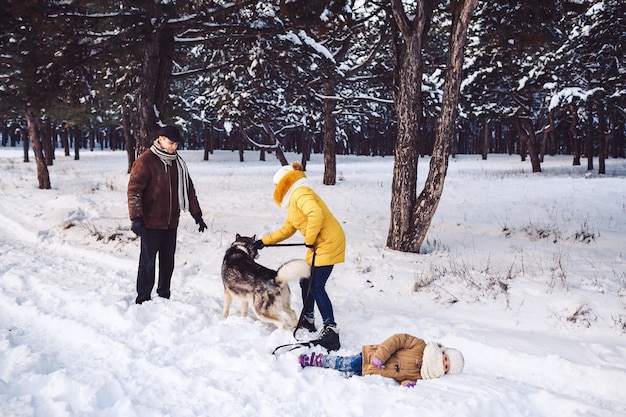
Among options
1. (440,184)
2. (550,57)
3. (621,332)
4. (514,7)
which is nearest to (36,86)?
(440,184)

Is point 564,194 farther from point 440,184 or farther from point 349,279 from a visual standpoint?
point 349,279

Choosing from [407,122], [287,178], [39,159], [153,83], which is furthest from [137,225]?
[39,159]

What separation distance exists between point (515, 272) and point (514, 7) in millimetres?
5164

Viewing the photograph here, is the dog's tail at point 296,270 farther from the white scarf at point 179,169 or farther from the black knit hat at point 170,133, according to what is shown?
the black knit hat at point 170,133

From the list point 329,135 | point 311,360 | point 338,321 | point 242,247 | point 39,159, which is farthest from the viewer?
point 329,135

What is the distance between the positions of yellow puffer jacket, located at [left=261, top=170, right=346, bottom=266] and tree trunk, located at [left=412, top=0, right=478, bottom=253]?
3.80 m

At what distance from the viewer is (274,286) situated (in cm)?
488

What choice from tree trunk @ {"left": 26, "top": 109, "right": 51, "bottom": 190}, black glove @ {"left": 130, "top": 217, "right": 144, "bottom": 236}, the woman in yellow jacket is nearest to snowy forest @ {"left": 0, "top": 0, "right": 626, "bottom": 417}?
the woman in yellow jacket

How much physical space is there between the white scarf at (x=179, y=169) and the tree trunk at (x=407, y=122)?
163 inches

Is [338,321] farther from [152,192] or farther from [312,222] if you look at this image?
[152,192]

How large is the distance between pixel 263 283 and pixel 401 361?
1.76m

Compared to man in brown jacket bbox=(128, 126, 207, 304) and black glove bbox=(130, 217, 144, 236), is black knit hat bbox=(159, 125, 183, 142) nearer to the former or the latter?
man in brown jacket bbox=(128, 126, 207, 304)

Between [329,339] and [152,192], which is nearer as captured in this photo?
[329,339]

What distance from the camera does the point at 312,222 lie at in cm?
454
